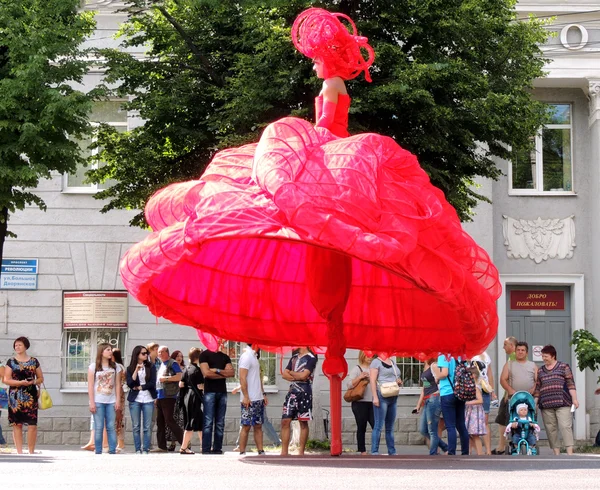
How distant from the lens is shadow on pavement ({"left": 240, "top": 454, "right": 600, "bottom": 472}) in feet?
37.9

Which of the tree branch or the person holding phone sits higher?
the tree branch

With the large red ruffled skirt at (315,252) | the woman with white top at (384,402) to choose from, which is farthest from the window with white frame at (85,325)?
the large red ruffled skirt at (315,252)

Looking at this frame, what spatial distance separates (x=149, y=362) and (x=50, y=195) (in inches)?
343

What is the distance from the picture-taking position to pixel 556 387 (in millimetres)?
17500

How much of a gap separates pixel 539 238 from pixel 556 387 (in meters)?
10.3

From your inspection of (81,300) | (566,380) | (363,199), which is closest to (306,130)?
(363,199)

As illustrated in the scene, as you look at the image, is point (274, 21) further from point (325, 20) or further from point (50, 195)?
point (50, 195)

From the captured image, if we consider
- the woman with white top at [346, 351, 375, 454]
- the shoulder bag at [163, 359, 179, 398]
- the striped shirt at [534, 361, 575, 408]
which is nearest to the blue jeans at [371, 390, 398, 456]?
the woman with white top at [346, 351, 375, 454]

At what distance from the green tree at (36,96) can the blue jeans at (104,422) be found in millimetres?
3391

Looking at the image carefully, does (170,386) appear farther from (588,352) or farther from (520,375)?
(588,352)

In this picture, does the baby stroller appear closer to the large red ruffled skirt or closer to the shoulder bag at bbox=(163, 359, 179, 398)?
the large red ruffled skirt

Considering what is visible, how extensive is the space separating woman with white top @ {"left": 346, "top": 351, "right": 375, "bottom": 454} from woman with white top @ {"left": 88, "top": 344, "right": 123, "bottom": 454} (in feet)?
11.3

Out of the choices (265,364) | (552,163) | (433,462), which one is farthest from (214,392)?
(552,163)

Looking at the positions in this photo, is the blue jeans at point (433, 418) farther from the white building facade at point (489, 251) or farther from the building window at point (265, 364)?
the building window at point (265, 364)
